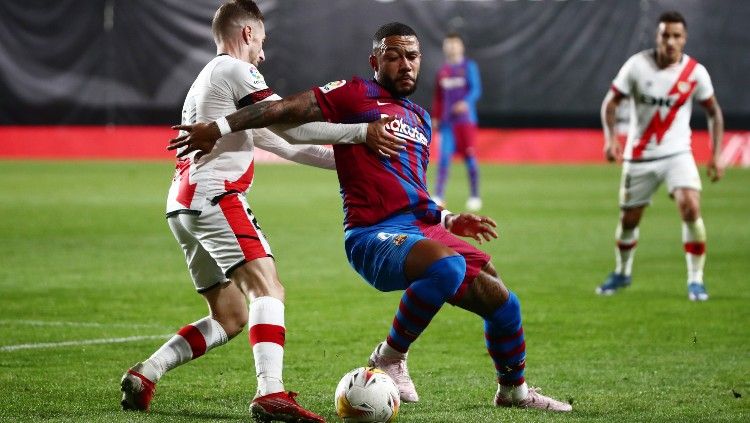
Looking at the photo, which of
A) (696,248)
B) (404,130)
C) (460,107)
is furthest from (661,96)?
(460,107)

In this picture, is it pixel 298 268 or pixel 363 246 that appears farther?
pixel 298 268

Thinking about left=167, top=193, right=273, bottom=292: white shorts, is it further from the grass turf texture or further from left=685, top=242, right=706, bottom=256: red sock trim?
left=685, top=242, right=706, bottom=256: red sock trim

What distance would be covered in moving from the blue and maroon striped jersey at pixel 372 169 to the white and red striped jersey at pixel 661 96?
4.85 m

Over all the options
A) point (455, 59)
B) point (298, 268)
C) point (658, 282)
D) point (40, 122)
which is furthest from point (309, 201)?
point (40, 122)

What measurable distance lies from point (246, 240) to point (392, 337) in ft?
2.87

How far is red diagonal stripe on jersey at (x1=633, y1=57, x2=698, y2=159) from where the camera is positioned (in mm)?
10508

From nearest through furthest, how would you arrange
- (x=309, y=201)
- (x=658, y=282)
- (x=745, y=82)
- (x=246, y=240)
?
1. (x=246, y=240)
2. (x=658, y=282)
3. (x=309, y=201)
4. (x=745, y=82)

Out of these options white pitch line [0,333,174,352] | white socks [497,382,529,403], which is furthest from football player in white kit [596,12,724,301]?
white socks [497,382,529,403]

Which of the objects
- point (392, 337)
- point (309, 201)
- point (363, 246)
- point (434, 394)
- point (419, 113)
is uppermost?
point (419, 113)

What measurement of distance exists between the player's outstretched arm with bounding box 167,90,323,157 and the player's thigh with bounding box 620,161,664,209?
5483mm

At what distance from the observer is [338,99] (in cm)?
586

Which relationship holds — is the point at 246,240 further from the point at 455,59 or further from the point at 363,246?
the point at 455,59

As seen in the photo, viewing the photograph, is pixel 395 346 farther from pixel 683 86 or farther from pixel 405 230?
pixel 683 86

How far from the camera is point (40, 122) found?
2805 centimetres
